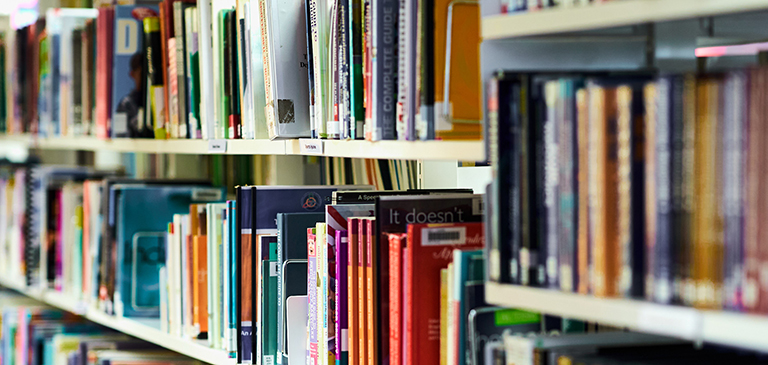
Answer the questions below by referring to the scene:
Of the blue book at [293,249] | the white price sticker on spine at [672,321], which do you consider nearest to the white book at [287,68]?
the blue book at [293,249]

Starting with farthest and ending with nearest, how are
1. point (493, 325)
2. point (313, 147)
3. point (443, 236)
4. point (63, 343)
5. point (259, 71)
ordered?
point (63, 343), point (259, 71), point (313, 147), point (443, 236), point (493, 325)

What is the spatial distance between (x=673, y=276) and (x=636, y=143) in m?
→ 0.13

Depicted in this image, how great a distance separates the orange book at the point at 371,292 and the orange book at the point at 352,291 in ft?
0.10

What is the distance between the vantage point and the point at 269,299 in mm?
1552

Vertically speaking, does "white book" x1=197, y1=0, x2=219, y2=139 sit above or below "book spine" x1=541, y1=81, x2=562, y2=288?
above

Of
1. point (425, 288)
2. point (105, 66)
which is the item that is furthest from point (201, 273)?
point (425, 288)

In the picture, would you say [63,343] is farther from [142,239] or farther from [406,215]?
[406,215]

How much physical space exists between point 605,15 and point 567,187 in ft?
0.59

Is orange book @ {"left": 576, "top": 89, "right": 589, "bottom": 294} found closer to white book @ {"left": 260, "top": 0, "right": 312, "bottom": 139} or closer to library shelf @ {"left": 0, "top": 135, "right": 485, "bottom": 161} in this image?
library shelf @ {"left": 0, "top": 135, "right": 485, "bottom": 161}

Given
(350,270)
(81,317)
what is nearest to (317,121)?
(350,270)

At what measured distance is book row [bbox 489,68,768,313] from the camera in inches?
30.5

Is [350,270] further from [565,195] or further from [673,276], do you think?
[673,276]

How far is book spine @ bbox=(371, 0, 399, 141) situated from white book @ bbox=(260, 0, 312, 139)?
0.30 metres

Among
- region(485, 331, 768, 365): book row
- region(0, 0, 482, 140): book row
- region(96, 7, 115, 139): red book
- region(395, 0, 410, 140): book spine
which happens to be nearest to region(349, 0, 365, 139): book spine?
region(0, 0, 482, 140): book row
